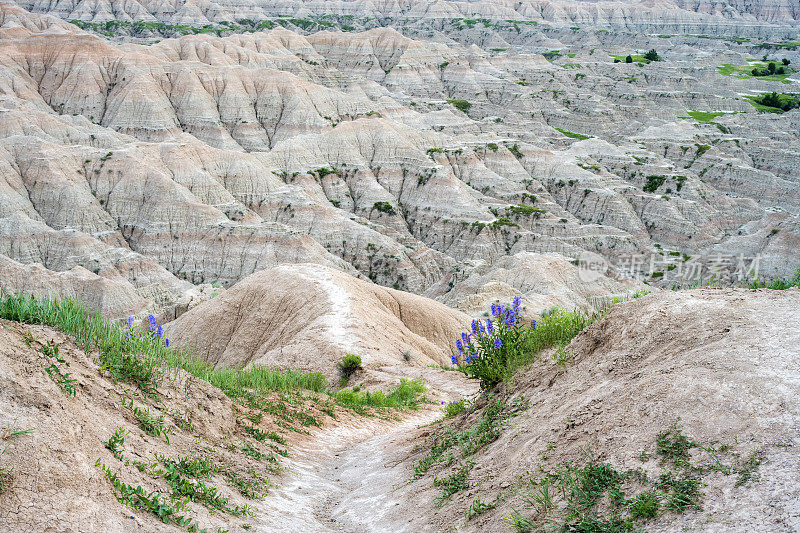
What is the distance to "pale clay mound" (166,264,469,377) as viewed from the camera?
2381 cm

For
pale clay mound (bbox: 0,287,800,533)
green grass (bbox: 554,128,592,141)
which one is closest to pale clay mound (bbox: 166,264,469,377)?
pale clay mound (bbox: 0,287,800,533)

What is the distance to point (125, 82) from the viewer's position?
303 ft

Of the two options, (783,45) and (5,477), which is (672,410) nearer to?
(5,477)

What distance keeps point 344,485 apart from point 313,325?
16.7 m

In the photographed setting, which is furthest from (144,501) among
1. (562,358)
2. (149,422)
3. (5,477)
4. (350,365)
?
(350,365)

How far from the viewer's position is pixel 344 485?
9531 mm

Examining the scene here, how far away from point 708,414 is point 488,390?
477 centimetres

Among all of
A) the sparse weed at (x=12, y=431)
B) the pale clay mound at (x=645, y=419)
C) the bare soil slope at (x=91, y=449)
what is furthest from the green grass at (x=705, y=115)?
the sparse weed at (x=12, y=431)

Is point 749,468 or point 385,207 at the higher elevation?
point 749,468

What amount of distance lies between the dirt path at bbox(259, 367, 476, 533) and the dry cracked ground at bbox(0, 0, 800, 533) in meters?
0.06

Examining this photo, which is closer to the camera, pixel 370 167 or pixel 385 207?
pixel 385 207

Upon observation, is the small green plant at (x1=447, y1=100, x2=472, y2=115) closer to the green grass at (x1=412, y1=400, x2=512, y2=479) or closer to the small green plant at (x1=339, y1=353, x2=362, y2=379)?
the small green plant at (x1=339, y1=353, x2=362, y2=379)

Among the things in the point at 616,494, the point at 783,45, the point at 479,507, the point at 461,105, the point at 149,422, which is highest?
the point at 783,45

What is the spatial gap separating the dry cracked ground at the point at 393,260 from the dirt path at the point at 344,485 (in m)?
0.06
